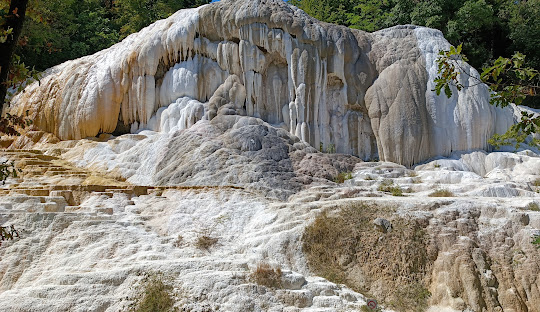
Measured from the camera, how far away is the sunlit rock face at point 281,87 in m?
18.4

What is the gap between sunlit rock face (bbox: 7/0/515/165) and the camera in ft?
60.5

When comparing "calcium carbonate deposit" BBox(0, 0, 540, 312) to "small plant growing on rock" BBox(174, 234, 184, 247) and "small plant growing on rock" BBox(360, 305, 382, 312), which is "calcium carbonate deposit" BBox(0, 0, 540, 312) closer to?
"small plant growing on rock" BBox(360, 305, 382, 312)

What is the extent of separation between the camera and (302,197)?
519 inches

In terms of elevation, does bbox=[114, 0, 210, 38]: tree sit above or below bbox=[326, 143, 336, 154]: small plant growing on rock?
above

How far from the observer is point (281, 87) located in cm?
1980

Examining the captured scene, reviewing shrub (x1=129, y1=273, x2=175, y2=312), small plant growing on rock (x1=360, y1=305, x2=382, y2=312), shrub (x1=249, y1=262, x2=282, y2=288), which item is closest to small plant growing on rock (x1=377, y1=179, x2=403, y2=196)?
small plant growing on rock (x1=360, y1=305, x2=382, y2=312)

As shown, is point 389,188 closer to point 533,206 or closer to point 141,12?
point 533,206

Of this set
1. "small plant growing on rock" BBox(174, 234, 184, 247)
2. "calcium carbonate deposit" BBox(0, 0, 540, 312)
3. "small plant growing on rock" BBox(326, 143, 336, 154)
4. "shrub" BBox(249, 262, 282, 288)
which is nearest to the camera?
"shrub" BBox(249, 262, 282, 288)

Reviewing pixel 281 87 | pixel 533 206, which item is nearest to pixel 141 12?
pixel 281 87

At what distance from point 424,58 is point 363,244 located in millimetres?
11927

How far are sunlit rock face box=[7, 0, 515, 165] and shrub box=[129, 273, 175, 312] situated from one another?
10922 mm

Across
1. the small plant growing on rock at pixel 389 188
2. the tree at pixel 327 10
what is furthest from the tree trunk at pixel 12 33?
the tree at pixel 327 10

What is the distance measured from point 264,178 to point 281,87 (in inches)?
255

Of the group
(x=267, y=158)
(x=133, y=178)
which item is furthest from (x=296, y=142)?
(x=133, y=178)
